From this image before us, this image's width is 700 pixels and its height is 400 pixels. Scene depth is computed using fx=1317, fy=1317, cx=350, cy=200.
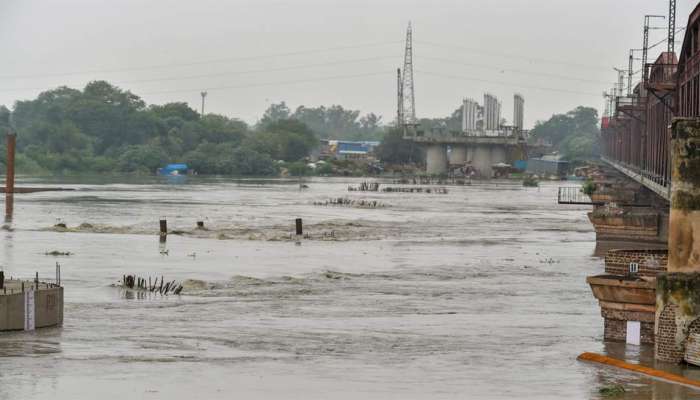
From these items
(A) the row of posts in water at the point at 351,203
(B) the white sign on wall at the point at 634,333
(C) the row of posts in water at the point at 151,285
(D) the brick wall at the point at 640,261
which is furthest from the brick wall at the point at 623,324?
(A) the row of posts in water at the point at 351,203

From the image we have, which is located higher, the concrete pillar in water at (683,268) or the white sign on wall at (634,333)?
the concrete pillar in water at (683,268)

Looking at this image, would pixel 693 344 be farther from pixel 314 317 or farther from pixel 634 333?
pixel 314 317

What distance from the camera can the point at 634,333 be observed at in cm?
3300

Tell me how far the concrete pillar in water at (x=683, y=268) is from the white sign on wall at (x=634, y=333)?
6.93 feet

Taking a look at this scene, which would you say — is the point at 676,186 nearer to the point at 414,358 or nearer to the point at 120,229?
the point at 414,358

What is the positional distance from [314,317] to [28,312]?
8998mm

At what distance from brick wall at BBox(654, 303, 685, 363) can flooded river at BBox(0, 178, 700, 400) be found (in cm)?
108

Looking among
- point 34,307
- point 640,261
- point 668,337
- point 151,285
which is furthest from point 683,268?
point 151,285

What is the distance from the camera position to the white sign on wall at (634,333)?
32.8 meters

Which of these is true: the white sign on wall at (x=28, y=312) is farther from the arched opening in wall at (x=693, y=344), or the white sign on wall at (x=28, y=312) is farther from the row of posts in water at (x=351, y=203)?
the row of posts in water at (x=351, y=203)

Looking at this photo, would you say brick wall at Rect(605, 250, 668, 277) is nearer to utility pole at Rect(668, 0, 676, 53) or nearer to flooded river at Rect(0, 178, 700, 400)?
flooded river at Rect(0, 178, 700, 400)

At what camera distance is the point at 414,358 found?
1273 inches

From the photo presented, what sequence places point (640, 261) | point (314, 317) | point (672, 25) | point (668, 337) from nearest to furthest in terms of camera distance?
point (668, 337) < point (640, 261) < point (314, 317) < point (672, 25)

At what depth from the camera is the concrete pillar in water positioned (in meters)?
29.5
